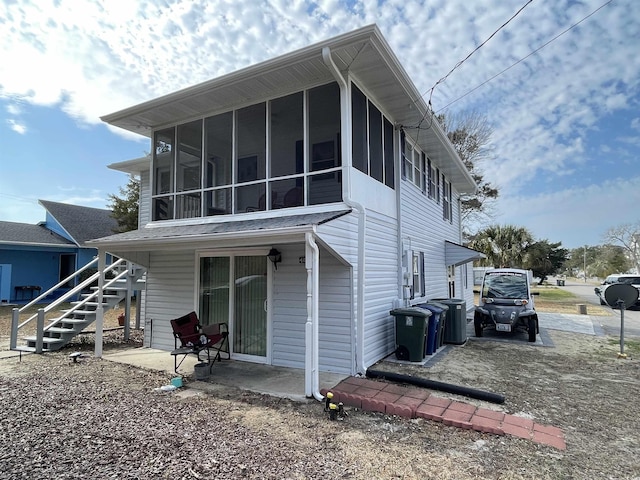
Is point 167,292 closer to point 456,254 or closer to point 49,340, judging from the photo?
point 49,340

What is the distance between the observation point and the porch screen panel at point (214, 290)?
7172 millimetres

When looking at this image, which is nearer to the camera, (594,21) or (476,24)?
(594,21)

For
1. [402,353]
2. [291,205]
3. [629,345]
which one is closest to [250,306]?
[291,205]

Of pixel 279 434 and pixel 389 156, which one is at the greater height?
pixel 389 156

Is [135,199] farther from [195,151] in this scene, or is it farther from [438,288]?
[438,288]

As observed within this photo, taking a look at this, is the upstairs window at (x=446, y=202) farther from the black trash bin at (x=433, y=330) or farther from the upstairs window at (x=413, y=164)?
the black trash bin at (x=433, y=330)

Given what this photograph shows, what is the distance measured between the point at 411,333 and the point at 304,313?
2079 mm

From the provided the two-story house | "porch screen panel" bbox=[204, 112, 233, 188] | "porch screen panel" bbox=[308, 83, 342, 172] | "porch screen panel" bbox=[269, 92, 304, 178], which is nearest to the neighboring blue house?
the two-story house

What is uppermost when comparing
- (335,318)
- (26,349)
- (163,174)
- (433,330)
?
(163,174)

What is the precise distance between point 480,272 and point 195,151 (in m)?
29.6

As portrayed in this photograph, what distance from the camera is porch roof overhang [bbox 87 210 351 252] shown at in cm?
521

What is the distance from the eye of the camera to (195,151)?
8.24 metres

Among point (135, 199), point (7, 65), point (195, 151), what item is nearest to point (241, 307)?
point (195, 151)

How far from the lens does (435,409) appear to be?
174 inches
